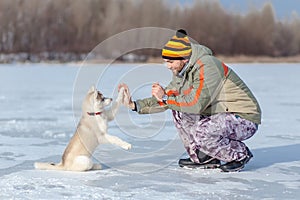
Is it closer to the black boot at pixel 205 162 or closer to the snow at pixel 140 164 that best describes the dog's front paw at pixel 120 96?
the snow at pixel 140 164

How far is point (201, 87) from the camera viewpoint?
3.49 m

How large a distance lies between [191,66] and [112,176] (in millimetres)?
991

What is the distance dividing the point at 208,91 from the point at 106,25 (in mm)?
40603

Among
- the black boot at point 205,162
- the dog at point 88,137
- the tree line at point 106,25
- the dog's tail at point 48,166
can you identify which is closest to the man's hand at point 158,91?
the dog at point 88,137

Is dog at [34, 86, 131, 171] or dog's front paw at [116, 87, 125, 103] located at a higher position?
dog's front paw at [116, 87, 125, 103]

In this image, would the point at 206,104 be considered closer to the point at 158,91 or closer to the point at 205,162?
the point at 158,91

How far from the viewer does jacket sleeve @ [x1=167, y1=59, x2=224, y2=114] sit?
3492mm

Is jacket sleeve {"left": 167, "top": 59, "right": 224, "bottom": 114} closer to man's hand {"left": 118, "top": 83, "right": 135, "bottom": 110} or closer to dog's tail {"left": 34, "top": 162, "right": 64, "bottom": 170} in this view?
man's hand {"left": 118, "top": 83, "right": 135, "bottom": 110}

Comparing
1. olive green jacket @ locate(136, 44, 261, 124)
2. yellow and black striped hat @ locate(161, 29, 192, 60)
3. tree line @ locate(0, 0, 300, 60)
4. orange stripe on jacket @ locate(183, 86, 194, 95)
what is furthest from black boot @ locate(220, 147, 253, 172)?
tree line @ locate(0, 0, 300, 60)

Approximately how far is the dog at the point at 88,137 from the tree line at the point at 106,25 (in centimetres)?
3762

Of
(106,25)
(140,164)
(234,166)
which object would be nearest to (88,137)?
(140,164)

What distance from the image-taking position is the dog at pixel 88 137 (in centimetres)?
363

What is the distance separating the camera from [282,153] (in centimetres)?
452

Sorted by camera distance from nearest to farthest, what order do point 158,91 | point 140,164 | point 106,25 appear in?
point 158,91 < point 140,164 < point 106,25
